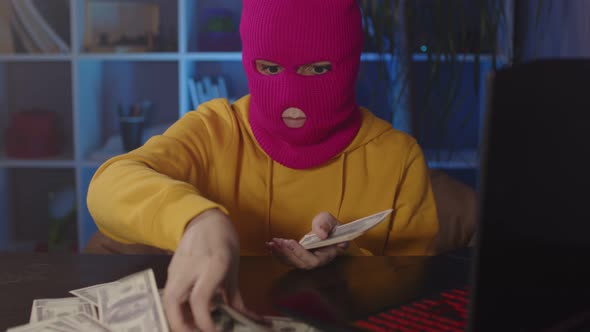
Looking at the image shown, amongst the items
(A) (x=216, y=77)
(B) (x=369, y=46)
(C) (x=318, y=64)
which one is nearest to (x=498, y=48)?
(B) (x=369, y=46)

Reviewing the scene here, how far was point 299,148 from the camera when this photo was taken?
1.30 meters

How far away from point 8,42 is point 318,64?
2.15m

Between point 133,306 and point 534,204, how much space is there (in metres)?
0.48

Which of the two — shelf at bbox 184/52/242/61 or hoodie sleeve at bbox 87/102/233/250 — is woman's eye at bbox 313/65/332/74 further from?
shelf at bbox 184/52/242/61

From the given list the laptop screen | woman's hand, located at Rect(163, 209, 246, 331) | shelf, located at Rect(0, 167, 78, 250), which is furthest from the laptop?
shelf, located at Rect(0, 167, 78, 250)

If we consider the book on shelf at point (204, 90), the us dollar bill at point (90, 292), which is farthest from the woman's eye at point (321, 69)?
the book on shelf at point (204, 90)

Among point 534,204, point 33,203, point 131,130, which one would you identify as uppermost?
point 534,204

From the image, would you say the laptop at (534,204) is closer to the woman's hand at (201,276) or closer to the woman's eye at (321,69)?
the woman's hand at (201,276)

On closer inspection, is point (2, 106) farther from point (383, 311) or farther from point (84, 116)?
point (383, 311)

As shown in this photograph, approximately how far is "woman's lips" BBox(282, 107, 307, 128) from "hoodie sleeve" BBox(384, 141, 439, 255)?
0.25 meters

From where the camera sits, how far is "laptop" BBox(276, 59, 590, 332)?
0.40 metres

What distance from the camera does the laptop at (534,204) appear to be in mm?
403

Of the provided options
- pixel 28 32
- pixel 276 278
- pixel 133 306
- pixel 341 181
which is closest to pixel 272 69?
pixel 341 181

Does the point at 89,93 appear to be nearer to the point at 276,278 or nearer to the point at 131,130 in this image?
the point at 131,130
